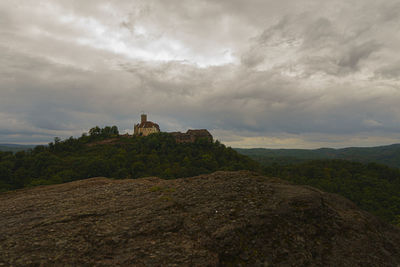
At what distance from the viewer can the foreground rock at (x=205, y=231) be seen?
17.8 ft

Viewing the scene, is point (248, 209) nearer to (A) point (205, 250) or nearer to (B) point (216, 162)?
(A) point (205, 250)

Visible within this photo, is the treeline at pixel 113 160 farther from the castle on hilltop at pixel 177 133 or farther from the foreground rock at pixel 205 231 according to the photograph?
the foreground rock at pixel 205 231

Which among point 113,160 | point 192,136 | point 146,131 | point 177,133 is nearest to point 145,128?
point 146,131

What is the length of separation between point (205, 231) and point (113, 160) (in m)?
50.9

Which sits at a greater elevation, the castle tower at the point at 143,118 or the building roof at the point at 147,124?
the castle tower at the point at 143,118

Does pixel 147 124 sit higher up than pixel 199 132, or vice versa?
pixel 147 124

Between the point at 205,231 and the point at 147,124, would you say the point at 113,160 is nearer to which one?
the point at 147,124

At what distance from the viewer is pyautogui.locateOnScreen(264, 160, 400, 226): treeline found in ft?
141

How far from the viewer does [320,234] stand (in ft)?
20.9

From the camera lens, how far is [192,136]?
235 feet

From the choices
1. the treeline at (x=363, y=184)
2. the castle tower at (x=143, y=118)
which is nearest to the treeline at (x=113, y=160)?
the castle tower at (x=143, y=118)

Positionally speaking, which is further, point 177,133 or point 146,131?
point 146,131

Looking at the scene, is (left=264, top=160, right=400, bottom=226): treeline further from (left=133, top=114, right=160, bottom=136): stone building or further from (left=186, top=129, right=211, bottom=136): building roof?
(left=133, top=114, right=160, bottom=136): stone building

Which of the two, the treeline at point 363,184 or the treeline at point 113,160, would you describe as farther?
the treeline at point 113,160
